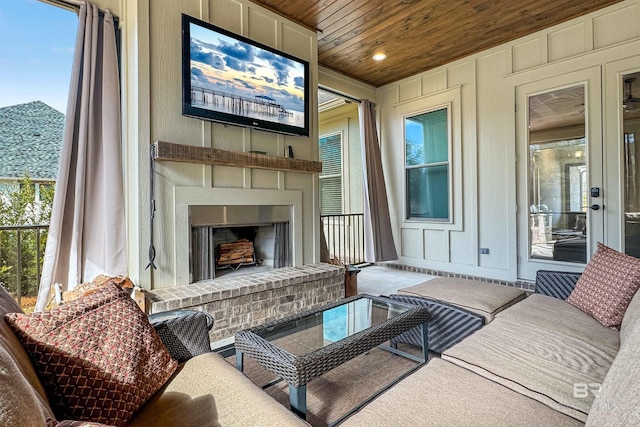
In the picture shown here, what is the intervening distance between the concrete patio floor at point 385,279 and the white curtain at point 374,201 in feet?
0.70

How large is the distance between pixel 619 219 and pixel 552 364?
2.82 metres

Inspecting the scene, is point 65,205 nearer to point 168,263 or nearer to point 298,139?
point 168,263

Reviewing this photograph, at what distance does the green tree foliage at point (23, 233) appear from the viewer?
241 centimetres

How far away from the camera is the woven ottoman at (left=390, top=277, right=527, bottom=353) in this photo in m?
1.94

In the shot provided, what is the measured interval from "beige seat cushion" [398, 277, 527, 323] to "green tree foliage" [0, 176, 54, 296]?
9.44 ft

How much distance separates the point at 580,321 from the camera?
169cm

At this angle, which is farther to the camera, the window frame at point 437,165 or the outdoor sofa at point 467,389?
the window frame at point 437,165

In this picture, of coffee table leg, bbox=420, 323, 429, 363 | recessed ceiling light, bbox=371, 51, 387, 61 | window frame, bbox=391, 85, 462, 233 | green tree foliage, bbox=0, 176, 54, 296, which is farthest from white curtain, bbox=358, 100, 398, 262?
green tree foliage, bbox=0, 176, 54, 296

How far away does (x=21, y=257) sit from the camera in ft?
8.26

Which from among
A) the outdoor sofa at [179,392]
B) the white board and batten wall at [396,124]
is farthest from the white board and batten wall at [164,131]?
the outdoor sofa at [179,392]

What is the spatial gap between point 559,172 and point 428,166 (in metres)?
1.55

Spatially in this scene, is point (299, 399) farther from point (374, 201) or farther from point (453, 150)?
point (453, 150)

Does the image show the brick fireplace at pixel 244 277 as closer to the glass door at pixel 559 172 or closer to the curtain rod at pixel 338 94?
the curtain rod at pixel 338 94

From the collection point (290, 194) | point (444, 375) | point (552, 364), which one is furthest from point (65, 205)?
point (552, 364)
